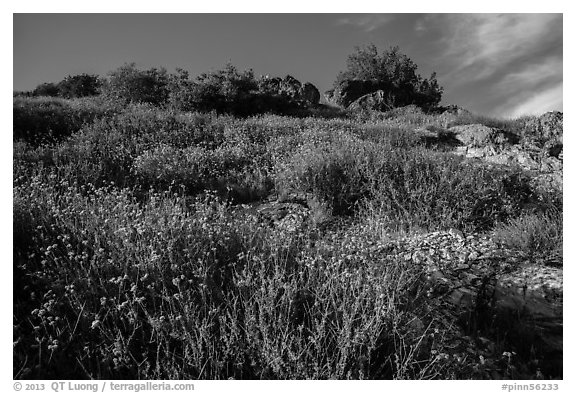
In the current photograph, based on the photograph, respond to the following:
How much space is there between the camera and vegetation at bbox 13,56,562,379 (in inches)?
110

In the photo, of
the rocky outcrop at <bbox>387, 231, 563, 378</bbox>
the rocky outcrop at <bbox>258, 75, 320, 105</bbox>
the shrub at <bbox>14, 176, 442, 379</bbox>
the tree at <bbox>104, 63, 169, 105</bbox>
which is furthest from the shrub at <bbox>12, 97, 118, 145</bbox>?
the rocky outcrop at <bbox>258, 75, 320, 105</bbox>

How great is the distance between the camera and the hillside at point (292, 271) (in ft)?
9.24

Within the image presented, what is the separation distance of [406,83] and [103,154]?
81.5 feet

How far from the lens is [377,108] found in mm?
20344

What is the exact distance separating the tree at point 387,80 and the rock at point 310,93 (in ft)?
6.34

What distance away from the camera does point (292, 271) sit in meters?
3.80

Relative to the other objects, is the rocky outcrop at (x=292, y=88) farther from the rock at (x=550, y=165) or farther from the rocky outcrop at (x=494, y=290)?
the rocky outcrop at (x=494, y=290)

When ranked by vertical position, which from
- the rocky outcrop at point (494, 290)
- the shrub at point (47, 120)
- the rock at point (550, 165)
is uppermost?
the shrub at point (47, 120)

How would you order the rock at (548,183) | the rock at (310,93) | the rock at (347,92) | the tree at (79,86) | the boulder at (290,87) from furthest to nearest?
the rock at (347,92)
the tree at (79,86)
the rock at (310,93)
the boulder at (290,87)
the rock at (548,183)

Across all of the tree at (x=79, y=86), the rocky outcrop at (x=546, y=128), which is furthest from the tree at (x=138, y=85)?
the rocky outcrop at (x=546, y=128)

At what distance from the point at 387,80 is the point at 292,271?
1055 inches

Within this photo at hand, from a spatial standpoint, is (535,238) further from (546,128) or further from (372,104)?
(372,104)

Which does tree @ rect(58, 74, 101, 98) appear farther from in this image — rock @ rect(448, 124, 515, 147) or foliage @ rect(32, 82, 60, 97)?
rock @ rect(448, 124, 515, 147)

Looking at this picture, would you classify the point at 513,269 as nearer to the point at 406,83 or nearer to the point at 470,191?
the point at 470,191
